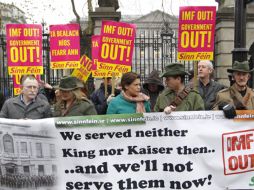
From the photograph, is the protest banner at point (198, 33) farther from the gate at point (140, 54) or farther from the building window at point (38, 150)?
the gate at point (140, 54)

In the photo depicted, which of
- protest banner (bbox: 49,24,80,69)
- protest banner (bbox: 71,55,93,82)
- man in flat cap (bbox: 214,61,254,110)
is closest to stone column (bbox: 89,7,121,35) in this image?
protest banner (bbox: 71,55,93,82)

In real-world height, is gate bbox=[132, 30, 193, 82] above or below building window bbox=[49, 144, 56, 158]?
above

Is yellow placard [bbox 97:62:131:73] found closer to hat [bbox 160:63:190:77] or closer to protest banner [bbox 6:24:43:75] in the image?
protest banner [bbox 6:24:43:75]

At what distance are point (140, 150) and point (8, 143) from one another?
1296 mm

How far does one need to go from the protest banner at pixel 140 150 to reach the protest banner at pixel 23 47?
357 cm

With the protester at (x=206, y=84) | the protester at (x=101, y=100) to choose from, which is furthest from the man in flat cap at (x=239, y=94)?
the protester at (x=101, y=100)

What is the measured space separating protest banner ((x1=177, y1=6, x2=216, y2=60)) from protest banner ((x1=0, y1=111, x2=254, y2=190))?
9.88ft

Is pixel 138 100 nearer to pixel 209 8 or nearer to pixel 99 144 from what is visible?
pixel 99 144

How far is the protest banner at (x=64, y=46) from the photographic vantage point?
28.0ft

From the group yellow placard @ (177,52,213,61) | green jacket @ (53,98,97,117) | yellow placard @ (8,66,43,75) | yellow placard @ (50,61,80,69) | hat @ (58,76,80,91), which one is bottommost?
green jacket @ (53,98,97,117)

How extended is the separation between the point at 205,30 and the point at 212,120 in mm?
3228

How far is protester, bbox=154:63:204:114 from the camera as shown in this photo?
4.57m

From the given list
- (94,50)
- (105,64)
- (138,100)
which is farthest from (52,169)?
(94,50)

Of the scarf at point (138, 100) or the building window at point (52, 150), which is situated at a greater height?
the scarf at point (138, 100)
